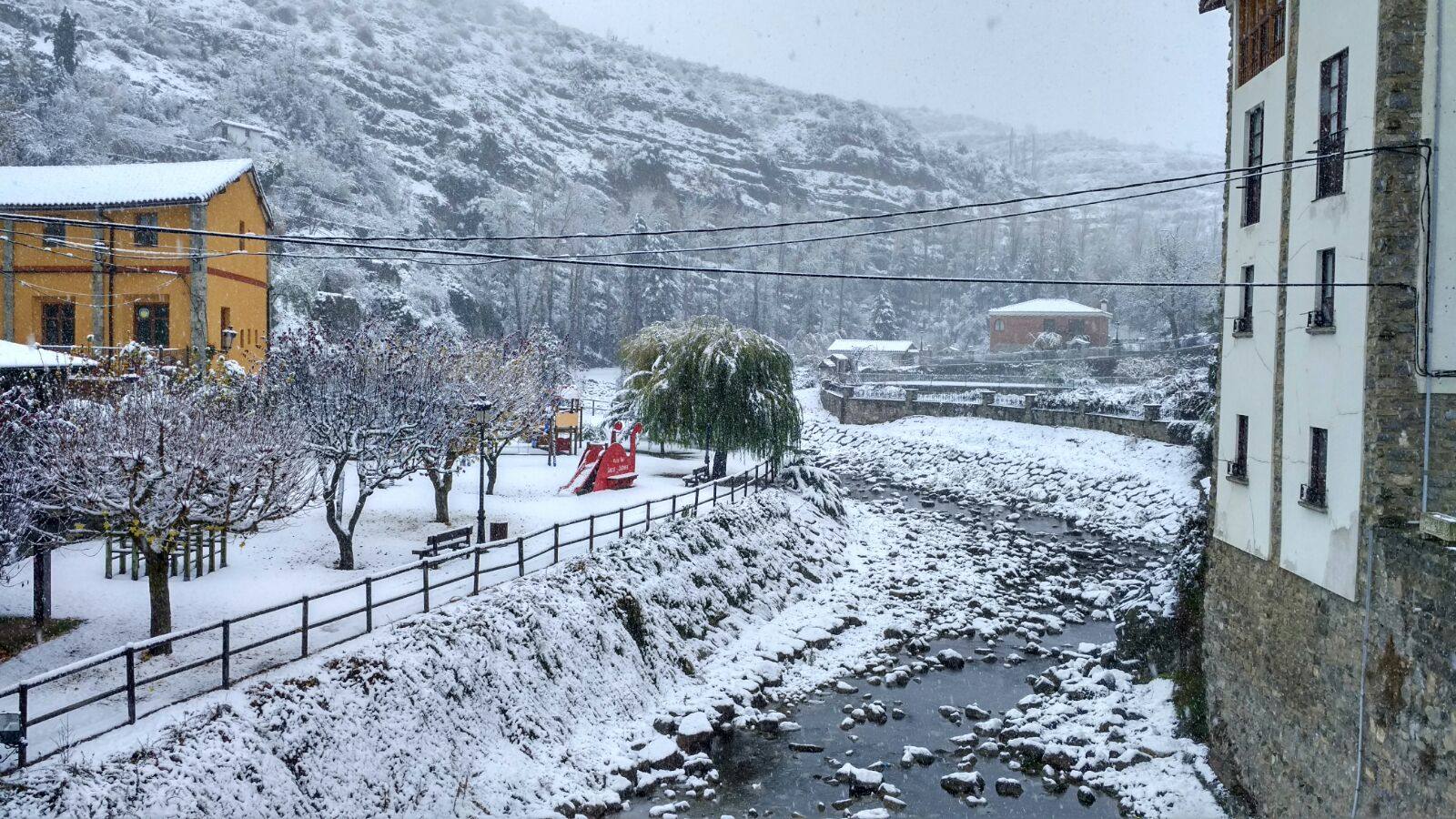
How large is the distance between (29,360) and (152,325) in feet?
49.6

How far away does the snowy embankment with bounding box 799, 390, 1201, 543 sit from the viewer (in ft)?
98.1

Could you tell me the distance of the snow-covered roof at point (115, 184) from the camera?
2797 cm

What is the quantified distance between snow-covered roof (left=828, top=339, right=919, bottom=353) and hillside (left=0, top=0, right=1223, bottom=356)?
16.0 m

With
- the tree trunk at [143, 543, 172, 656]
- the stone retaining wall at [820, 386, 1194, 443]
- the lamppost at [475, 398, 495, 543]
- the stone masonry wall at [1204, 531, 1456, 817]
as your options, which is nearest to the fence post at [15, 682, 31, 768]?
the tree trunk at [143, 543, 172, 656]

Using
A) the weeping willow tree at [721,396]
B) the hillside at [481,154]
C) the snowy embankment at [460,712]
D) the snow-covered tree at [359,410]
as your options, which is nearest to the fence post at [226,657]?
the snowy embankment at [460,712]

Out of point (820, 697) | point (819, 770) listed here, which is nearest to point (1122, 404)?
point (820, 697)

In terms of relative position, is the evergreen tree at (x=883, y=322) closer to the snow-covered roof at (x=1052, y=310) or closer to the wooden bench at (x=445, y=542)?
the snow-covered roof at (x=1052, y=310)

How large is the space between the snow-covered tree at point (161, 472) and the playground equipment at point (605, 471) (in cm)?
1238

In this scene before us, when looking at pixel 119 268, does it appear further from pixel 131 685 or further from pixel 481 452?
pixel 131 685

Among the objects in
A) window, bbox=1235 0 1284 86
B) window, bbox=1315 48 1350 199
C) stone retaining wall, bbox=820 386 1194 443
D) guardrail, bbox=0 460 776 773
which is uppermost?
window, bbox=1235 0 1284 86

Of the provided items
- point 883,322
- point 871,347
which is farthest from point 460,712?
point 883,322

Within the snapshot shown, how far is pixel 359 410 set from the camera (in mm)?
17547

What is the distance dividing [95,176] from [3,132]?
28.0 meters

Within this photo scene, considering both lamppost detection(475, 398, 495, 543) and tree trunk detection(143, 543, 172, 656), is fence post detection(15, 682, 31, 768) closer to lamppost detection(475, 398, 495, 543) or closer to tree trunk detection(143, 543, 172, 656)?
tree trunk detection(143, 543, 172, 656)
